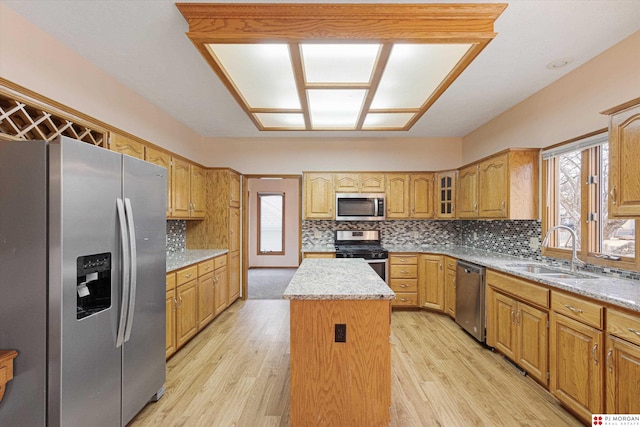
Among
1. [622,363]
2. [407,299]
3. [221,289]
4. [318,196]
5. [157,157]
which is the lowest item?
[407,299]

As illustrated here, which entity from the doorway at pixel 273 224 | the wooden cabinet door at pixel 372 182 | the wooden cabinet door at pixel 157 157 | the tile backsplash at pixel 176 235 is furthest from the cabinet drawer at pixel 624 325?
the doorway at pixel 273 224

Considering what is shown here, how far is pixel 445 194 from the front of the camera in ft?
14.0

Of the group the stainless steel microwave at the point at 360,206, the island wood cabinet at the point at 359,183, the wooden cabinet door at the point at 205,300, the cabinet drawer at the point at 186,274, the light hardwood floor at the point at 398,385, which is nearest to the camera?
the light hardwood floor at the point at 398,385

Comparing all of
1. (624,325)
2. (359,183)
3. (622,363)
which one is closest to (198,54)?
(359,183)

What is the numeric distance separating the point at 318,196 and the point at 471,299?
2476 millimetres

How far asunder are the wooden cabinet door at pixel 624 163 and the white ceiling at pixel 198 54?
0.71m

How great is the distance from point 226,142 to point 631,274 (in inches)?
194

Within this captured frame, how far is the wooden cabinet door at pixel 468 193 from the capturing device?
361 cm

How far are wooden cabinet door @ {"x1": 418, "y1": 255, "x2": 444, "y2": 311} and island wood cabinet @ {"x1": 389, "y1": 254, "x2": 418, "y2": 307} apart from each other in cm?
7

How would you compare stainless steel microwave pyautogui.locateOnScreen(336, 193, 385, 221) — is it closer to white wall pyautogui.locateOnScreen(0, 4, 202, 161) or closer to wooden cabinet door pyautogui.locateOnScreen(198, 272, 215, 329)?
wooden cabinet door pyautogui.locateOnScreen(198, 272, 215, 329)

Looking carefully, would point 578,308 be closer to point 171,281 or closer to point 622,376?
point 622,376

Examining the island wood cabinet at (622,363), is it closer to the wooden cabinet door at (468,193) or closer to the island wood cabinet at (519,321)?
the island wood cabinet at (519,321)

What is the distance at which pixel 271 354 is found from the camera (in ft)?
9.39

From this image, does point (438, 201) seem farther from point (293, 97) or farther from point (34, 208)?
point (34, 208)
